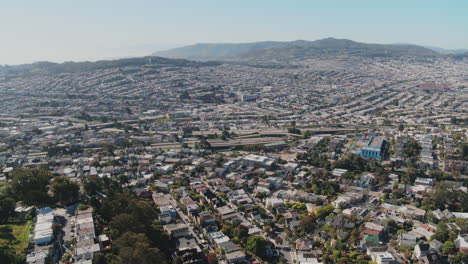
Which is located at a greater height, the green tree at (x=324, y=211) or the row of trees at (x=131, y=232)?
the row of trees at (x=131, y=232)

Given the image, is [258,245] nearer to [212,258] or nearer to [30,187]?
[212,258]

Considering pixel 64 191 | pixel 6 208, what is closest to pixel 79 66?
pixel 64 191

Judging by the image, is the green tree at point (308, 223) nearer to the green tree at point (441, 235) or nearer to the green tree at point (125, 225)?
the green tree at point (441, 235)

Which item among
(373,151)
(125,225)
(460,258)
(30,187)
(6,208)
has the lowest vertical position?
(460,258)

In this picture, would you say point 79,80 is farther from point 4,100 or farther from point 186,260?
point 186,260

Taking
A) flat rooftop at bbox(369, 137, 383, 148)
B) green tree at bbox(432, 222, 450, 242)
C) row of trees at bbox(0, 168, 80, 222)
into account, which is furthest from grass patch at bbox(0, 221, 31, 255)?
flat rooftop at bbox(369, 137, 383, 148)

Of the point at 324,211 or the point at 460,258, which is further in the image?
the point at 324,211

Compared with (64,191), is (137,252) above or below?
above

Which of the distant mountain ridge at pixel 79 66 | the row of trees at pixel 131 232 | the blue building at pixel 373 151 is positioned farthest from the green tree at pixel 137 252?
the distant mountain ridge at pixel 79 66
